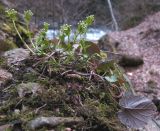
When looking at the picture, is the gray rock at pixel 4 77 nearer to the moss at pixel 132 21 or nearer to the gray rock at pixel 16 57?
the gray rock at pixel 16 57

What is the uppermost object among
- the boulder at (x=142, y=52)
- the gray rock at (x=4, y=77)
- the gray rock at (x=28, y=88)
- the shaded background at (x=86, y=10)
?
the shaded background at (x=86, y=10)

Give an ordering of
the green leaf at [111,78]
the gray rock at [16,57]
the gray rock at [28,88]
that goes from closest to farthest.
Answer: the gray rock at [28,88], the green leaf at [111,78], the gray rock at [16,57]

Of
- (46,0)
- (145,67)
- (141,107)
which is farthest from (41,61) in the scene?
(46,0)

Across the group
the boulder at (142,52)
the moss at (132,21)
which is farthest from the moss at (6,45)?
the moss at (132,21)

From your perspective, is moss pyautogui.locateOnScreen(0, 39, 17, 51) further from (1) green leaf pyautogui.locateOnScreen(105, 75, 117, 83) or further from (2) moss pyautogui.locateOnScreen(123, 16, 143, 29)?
(2) moss pyautogui.locateOnScreen(123, 16, 143, 29)

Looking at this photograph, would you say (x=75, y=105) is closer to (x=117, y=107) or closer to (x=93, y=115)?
(x=93, y=115)

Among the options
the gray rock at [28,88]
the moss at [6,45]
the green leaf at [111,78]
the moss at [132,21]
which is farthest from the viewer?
the moss at [132,21]

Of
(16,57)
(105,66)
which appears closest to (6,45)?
(16,57)

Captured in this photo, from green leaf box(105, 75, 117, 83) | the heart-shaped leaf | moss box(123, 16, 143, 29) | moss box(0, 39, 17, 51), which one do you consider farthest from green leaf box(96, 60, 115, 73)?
moss box(123, 16, 143, 29)
